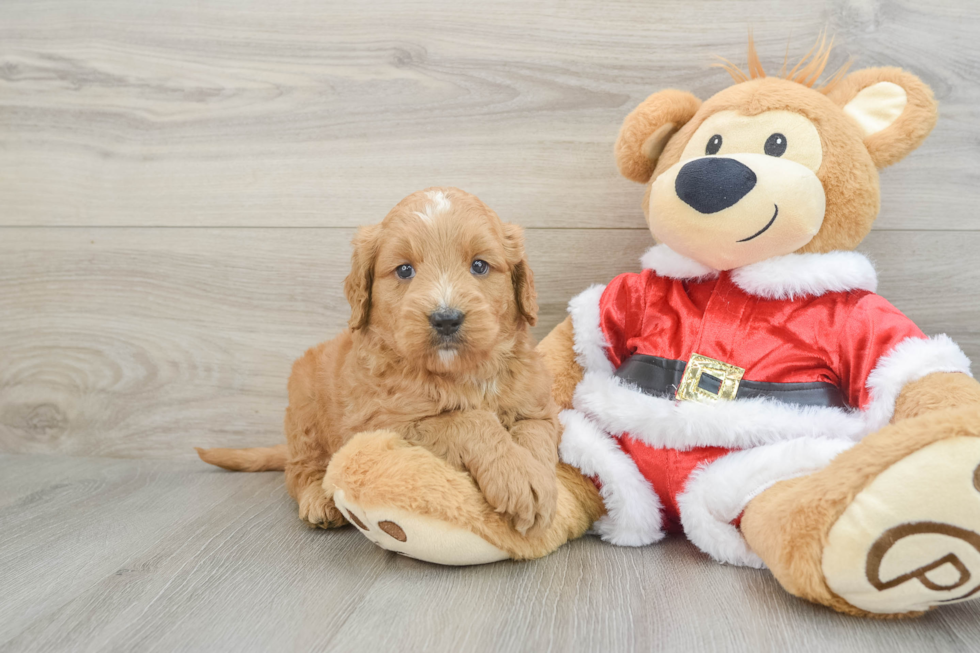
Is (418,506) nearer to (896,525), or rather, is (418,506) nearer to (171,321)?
(896,525)

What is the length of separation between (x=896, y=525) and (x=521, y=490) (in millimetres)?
560

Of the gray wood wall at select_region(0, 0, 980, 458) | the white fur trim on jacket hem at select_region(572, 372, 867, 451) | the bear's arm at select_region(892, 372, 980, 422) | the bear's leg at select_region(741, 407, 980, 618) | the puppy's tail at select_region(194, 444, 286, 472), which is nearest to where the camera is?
the bear's leg at select_region(741, 407, 980, 618)

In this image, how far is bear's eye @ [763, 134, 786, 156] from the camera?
1.33m

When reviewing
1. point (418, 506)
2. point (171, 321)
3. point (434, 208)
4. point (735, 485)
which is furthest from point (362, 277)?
point (171, 321)

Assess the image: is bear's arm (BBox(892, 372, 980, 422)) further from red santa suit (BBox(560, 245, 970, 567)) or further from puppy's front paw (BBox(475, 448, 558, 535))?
puppy's front paw (BBox(475, 448, 558, 535))

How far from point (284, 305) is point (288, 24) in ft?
2.60

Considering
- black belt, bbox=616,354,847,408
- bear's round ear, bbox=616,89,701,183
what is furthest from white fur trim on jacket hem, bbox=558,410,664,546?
bear's round ear, bbox=616,89,701,183

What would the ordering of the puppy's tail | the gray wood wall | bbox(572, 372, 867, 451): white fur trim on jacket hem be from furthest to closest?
the puppy's tail
the gray wood wall
bbox(572, 372, 867, 451): white fur trim on jacket hem

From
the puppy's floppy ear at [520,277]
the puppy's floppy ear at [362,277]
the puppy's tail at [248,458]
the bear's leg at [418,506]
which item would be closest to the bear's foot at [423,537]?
the bear's leg at [418,506]

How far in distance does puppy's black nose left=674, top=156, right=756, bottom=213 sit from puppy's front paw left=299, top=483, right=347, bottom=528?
983mm

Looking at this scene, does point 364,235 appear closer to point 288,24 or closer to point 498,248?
point 498,248

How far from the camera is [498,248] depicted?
1302mm

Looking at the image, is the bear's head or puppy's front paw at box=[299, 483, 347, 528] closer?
the bear's head

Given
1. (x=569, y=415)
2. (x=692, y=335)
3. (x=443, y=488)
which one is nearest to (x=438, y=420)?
(x=443, y=488)
